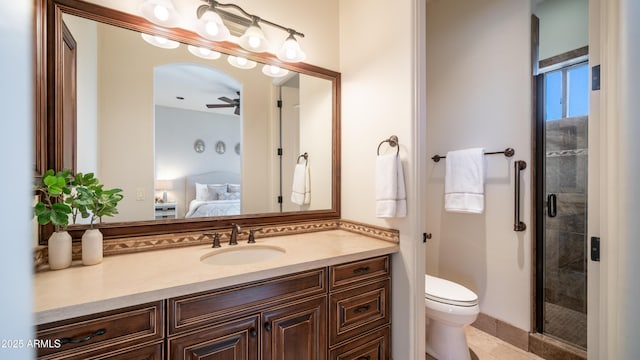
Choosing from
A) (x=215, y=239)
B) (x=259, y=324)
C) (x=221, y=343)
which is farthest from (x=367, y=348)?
(x=215, y=239)

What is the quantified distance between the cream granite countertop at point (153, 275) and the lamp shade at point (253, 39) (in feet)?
3.94

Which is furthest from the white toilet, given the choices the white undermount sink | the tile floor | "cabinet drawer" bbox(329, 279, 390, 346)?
the white undermount sink

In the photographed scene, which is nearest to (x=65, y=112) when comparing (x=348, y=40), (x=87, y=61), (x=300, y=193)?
(x=87, y=61)

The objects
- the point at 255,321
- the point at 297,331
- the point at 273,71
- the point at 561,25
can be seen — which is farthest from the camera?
the point at 561,25

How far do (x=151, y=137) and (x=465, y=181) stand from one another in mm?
2164

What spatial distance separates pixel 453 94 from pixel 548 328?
74.8 inches

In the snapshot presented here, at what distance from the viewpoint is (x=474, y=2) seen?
213 cm

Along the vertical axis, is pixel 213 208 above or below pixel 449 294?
above

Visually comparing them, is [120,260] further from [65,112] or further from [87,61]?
[87,61]

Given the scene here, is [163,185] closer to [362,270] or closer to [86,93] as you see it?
[86,93]

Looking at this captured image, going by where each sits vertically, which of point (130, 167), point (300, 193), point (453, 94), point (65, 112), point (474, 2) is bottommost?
point (300, 193)

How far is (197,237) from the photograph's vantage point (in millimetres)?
1431

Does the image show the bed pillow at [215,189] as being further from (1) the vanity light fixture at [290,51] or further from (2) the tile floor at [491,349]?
(2) the tile floor at [491,349]

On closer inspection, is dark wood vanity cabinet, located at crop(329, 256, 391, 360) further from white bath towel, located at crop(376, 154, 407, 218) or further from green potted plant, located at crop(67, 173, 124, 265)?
green potted plant, located at crop(67, 173, 124, 265)
